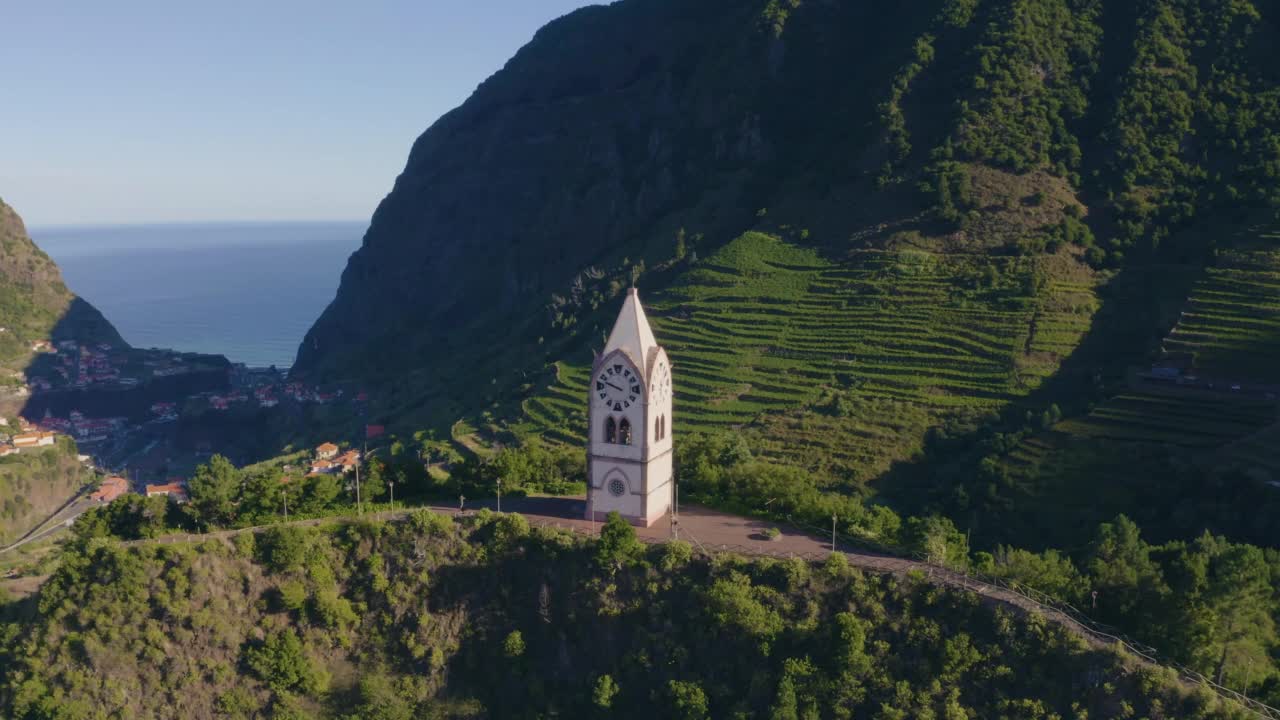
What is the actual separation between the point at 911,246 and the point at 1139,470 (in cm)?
2517

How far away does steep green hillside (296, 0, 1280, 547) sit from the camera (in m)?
54.5

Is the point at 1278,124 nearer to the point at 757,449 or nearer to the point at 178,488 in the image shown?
the point at 757,449

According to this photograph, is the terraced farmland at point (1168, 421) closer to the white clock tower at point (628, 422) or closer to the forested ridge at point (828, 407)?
the forested ridge at point (828, 407)

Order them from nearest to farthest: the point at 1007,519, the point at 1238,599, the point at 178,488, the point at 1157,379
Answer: the point at 1238,599 < the point at 1007,519 < the point at 1157,379 < the point at 178,488

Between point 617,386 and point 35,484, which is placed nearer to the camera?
point 617,386

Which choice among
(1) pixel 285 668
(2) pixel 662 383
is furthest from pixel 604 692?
(1) pixel 285 668

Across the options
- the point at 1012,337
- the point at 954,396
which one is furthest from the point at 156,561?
the point at 1012,337

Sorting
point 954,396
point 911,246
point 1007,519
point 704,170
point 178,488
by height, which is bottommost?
point 178,488

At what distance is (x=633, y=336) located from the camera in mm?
38000

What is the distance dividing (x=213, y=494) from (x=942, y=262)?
4868 cm

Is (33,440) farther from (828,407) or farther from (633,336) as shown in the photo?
(633,336)

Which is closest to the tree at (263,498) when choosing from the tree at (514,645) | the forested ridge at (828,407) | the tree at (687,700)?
the forested ridge at (828,407)

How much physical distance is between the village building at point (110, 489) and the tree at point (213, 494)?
4569cm

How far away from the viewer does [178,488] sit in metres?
79.2
